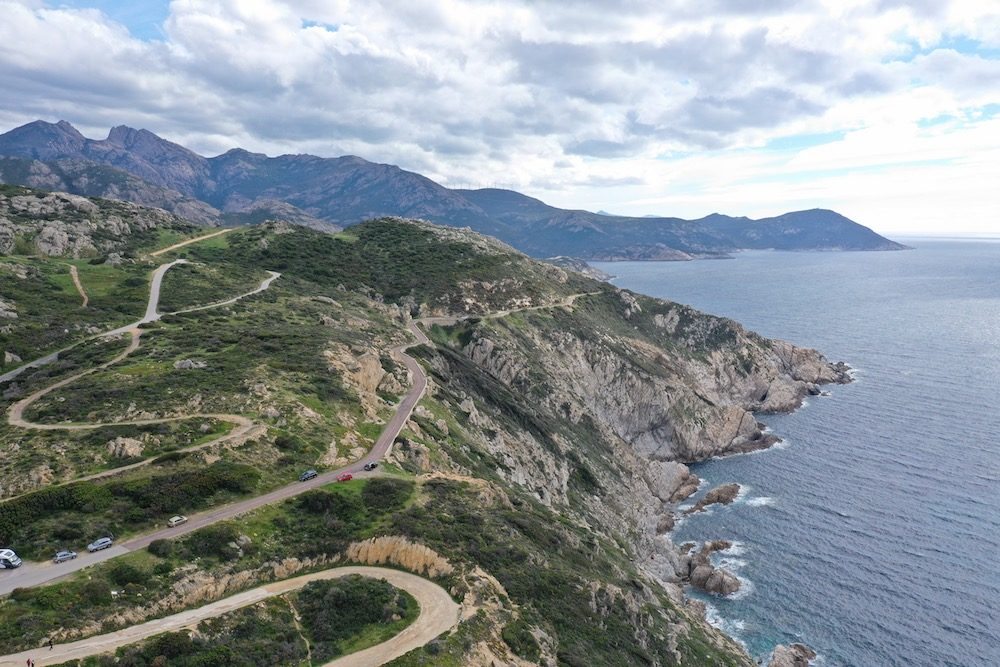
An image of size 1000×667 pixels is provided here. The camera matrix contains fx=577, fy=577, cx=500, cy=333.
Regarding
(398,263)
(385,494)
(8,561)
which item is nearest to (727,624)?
(385,494)

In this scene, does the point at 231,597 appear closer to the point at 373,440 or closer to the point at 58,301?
the point at 373,440

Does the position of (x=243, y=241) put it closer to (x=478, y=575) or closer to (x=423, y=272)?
(x=423, y=272)

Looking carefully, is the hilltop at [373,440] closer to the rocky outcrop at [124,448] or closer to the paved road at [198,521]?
the rocky outcrop at [124,448]

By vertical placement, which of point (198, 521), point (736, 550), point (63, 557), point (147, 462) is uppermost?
point (147, 462)

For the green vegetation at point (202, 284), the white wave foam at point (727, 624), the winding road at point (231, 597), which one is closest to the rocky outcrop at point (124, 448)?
the winding road at point (231, 597)

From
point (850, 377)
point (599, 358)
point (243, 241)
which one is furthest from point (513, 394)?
point (850, 377)

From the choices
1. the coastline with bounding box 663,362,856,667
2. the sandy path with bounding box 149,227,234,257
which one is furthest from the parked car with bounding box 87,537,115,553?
the sandy path with bounding box 149,227,234,257
